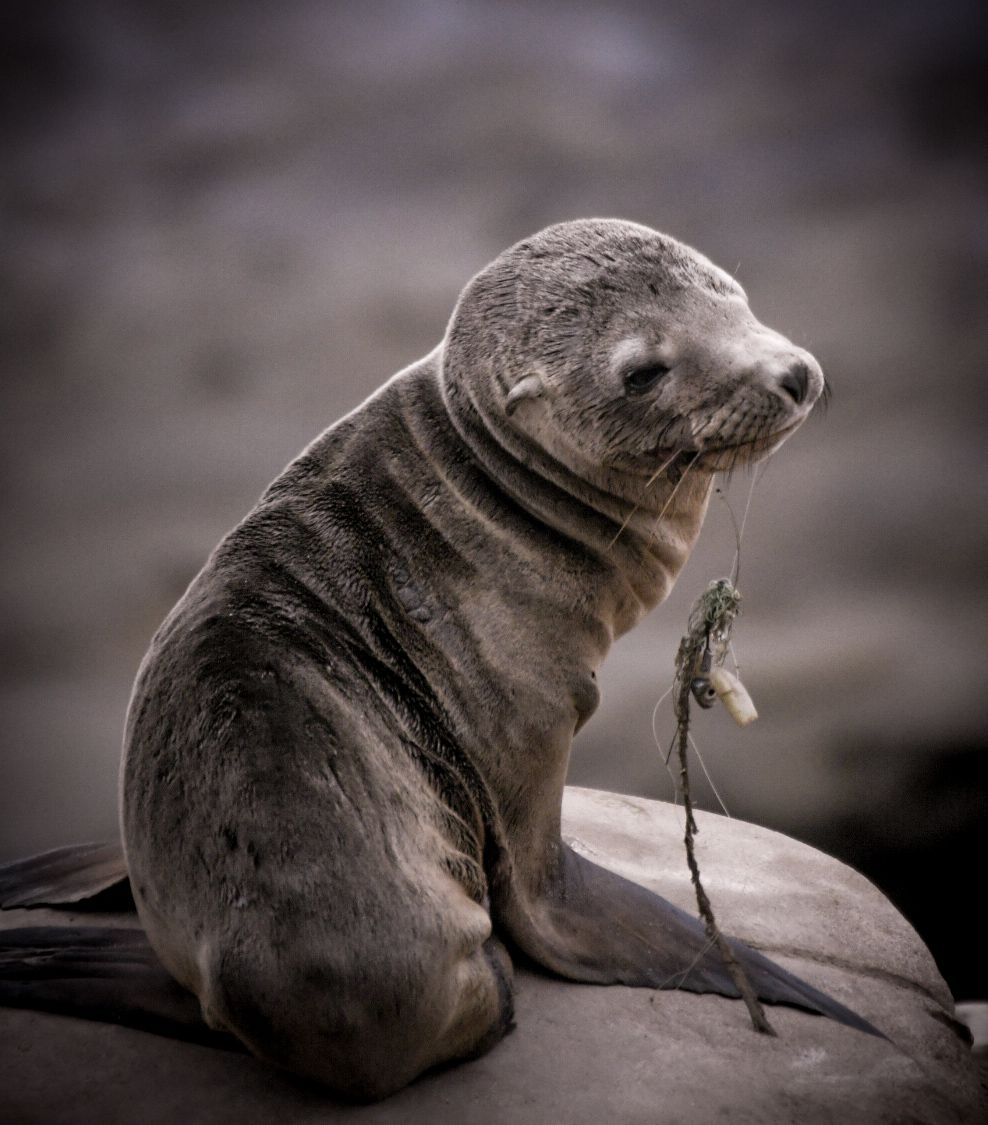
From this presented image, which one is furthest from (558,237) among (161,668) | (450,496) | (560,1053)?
(560,1053)

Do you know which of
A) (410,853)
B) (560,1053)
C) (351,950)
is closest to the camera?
(351,950)

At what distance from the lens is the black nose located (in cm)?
217

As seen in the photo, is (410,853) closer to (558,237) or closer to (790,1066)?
(790,1066)

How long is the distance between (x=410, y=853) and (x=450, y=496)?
737 mm

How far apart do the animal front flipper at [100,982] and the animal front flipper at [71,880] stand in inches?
7.2

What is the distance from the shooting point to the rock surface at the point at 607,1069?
2.11 meters

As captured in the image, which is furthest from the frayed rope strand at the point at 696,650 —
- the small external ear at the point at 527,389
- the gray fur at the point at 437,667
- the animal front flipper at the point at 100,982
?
the animal front flipper at the point at 100,982

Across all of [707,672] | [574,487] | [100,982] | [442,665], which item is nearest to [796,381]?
[574,487]

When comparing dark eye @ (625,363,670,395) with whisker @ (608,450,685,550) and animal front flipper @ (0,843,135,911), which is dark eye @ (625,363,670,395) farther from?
animal front flipper @ (0,843,135,911)

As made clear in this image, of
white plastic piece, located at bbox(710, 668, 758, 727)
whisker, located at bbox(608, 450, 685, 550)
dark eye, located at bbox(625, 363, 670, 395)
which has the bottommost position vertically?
white plastic piece, located at bbox(710, 668, 758, 727)

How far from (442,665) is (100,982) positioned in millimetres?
989

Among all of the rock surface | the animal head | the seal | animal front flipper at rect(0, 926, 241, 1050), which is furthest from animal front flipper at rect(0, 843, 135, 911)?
the animal head

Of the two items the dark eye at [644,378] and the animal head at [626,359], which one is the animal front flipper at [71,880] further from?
the dark eye at [644,378]

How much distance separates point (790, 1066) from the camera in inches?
92.4
